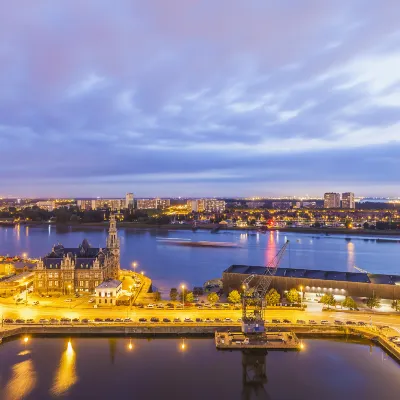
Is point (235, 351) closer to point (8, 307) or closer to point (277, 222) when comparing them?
point (8, 307)

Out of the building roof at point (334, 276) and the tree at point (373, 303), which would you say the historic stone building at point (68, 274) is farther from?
the tree at point (373, 303)

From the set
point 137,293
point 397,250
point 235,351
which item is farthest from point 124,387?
point 397,250

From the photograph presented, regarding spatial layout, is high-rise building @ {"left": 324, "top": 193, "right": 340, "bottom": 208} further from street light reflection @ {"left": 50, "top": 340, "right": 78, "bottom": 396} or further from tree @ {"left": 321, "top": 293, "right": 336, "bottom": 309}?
street light reflection @ {"left": 50, "top": 340, "right": 78, "bottom": 396}

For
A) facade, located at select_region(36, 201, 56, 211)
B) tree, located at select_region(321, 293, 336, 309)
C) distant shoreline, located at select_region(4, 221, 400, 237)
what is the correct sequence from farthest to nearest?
facade, located at select_region(36, 201, 56, 211)
distant shoreline, located at select_region(4, 221, 400, 237)
tree, located at select_region(321, 293, 336, 309)

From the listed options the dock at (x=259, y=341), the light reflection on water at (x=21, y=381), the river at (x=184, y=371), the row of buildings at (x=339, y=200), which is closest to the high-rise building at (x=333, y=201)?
the row of buildings at (x=339, y=200)

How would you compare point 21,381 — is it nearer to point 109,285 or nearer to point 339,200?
point 109,285

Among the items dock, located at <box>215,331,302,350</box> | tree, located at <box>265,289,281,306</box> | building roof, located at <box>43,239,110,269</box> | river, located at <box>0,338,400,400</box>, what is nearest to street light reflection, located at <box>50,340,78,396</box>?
river, located at <box>0,338,400,400</box>
